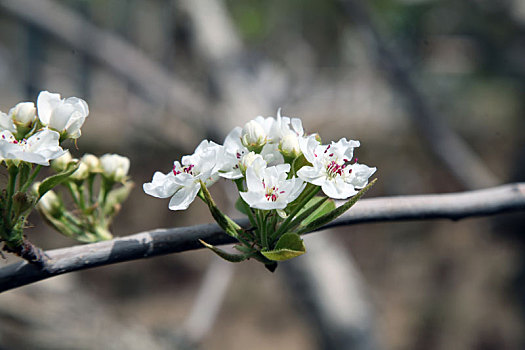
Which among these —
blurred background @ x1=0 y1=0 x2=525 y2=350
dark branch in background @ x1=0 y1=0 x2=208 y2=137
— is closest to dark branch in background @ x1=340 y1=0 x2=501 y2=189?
blurred background @ x1=0 y1=0 x2=525 y2=350

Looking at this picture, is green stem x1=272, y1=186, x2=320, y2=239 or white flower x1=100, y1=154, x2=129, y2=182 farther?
Result: white flower x1=100, y1=154, x2=129, y2=182

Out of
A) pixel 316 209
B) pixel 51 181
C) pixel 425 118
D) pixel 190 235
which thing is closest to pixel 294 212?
pixel 316 209

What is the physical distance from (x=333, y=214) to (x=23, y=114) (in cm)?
38

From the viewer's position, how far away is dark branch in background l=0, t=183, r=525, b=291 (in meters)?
0.59

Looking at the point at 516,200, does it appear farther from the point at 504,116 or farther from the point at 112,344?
the point at 504,116

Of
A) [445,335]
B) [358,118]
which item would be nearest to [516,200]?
[445,335]

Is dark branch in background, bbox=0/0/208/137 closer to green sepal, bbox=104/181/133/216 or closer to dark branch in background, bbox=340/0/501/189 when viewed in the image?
dark branch in background, bbox=340/0/501/189

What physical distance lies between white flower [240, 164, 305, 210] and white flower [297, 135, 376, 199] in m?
0.02

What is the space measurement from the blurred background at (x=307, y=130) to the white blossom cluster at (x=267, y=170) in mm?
1271

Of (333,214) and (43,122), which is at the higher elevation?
(43,122)

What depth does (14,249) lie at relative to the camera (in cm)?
56

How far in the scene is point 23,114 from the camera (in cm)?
59

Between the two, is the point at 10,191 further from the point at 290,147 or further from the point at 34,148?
the point at 290,147

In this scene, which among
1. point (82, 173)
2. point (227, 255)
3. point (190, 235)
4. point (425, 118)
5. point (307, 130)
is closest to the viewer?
Result: point (227, 255)
